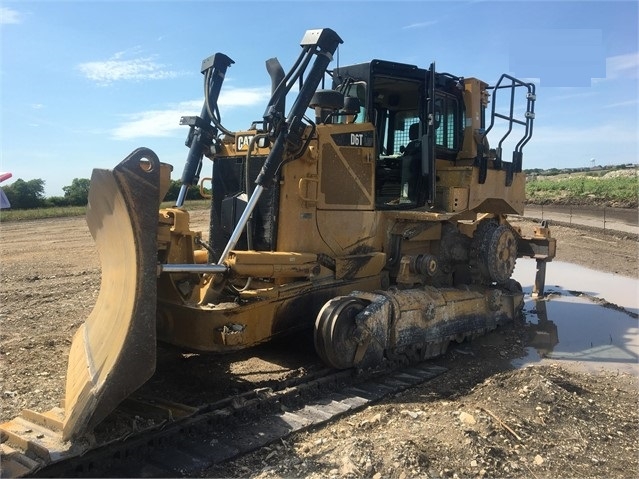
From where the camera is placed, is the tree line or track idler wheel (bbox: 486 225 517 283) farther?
the tree line

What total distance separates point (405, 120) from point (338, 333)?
3811 millimetres

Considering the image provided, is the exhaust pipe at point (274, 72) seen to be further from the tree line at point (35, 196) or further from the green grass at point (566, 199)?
the tree line at point (35, 196)

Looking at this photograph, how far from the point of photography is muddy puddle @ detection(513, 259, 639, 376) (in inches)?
284

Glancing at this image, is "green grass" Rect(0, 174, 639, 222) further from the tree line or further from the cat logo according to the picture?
the cat logo

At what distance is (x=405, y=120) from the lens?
807 centimetres

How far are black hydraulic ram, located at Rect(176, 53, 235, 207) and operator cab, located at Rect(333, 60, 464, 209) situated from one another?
1.55 metres

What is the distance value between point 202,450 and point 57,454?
3.32ft

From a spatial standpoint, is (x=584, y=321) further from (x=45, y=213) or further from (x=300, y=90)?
(x=45, y=213)

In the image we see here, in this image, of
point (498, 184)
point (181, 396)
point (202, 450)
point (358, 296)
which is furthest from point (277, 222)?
point (498, 184)

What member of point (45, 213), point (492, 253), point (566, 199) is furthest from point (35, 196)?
point (492, 253)

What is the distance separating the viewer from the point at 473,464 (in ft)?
13.4

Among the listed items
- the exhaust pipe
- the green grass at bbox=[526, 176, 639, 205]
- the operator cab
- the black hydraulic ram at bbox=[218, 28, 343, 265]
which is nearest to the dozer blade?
the black hydraulic ram at bbox=[218, 28, 343, 265]

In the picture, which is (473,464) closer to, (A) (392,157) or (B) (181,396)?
(B) (181,396)

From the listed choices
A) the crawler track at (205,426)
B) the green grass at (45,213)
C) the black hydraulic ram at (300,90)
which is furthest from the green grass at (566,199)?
the crawler track at (205,426)
